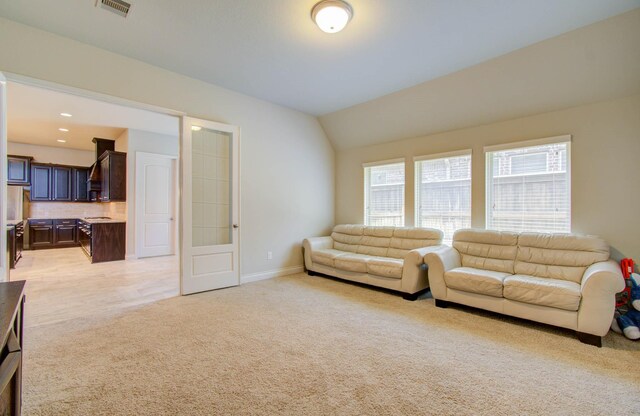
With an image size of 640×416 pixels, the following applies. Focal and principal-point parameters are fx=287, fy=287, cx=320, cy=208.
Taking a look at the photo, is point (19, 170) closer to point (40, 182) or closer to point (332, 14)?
point (40, 182)

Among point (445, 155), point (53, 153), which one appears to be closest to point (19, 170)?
point (53, 153)

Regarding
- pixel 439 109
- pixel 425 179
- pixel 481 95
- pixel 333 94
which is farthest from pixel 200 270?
pixel 481 95

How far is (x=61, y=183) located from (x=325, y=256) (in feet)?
27.1

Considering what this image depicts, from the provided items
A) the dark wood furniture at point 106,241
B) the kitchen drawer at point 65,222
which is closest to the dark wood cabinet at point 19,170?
the kitchen drawer at point 65,222

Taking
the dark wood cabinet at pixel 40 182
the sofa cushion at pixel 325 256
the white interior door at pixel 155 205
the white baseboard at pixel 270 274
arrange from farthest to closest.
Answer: the dark wood cabinet at pixel 40 182 → the white interior door at pixel 155 205 → the sofa cushion at pixel 325 256 → the white baseboard at pixel 270 274

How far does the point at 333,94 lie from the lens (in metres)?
4.37

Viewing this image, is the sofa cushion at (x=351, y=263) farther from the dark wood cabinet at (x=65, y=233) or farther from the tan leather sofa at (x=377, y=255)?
the dark wood cabinet at (x=65, y=233)

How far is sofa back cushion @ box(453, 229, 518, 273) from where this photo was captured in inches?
136

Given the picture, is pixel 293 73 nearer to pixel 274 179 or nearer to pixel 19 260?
pixel 274 179

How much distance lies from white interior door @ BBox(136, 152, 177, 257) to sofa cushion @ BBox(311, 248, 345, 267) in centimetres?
421

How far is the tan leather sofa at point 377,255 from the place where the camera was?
3.68m

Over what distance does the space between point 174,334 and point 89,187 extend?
7.60 m

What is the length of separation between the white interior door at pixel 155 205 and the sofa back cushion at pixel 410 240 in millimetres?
5447

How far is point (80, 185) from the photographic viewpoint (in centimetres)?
834
